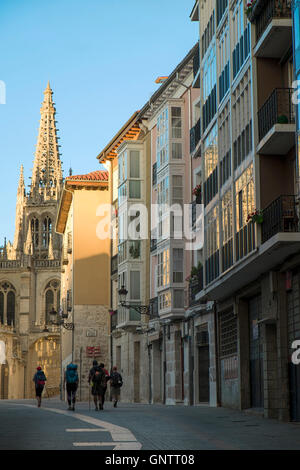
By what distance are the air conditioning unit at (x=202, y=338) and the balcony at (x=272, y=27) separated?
1369cm

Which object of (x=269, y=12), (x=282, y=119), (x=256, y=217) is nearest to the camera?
(x=282, y=119)

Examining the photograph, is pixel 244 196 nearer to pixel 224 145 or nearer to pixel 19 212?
pixel 224 145

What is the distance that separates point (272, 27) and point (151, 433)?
1016cm

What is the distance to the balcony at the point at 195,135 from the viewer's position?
1300 inches

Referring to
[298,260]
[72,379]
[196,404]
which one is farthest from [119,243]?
[298,260]

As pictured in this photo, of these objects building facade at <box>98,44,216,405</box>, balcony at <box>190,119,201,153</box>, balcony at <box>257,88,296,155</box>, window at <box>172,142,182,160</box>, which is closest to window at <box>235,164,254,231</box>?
balcony at <box>257,88,296,155</box>

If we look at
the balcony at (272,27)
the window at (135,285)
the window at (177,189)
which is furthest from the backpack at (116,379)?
the window at (135,285)

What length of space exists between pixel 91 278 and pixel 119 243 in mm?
9231

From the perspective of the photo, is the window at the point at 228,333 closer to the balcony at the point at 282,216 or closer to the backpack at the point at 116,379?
the backpack at the point at 116,379

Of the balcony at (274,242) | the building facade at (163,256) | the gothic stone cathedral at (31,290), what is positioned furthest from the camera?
the gothic stone cathedral at (31,290)

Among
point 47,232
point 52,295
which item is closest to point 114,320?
point 52,295

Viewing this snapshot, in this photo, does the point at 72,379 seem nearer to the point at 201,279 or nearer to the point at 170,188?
the point at 201,279

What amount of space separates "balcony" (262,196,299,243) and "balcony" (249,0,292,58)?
3.92m

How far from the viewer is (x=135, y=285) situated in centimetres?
4650
